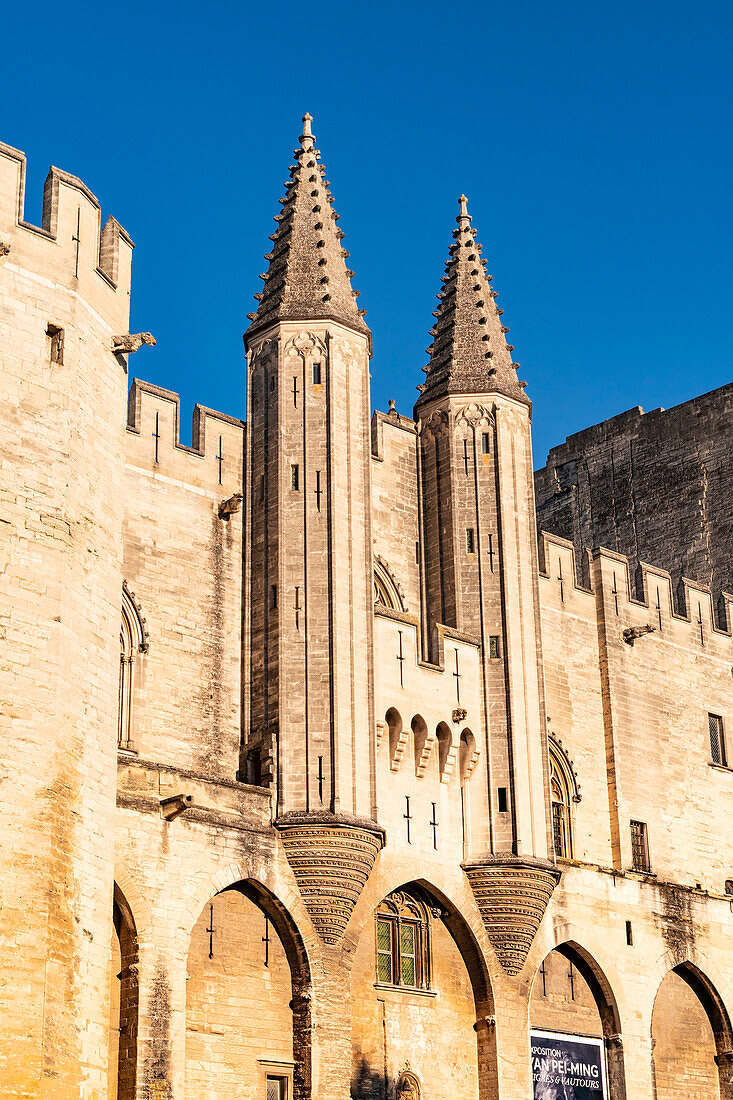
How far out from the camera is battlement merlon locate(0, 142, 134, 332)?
23969 millimetres

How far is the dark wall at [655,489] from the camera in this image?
45.1 metres

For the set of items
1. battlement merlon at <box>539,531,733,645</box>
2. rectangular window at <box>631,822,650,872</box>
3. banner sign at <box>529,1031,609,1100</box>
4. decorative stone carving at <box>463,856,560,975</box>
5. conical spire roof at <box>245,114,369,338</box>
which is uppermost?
→ conical spire roof at <box>245,114,369,338</box>

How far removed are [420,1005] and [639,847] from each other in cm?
757

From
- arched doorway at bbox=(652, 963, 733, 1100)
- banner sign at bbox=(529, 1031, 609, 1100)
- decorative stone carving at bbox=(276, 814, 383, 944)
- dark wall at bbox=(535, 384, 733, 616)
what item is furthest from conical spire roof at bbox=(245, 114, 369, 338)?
dark wall at bbox=(535, 384, 733, 616)

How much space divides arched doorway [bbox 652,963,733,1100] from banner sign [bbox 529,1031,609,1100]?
1676 mm

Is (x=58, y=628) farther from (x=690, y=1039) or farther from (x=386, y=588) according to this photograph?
(x=690, y=1039)

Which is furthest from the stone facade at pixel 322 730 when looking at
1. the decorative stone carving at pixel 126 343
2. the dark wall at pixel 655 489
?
the dark wall at pixel 655 489

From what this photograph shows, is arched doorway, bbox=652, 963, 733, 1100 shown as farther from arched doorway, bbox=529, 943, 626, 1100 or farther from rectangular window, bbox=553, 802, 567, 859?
rectangular window, bbox=553, 802, 567, 859

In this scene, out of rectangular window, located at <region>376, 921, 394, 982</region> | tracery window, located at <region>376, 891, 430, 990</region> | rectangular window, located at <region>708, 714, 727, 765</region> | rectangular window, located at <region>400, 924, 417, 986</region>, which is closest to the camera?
rectangular window, located at <region>376, 921, 394, 982</region>

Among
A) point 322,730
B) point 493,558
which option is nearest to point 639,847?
point 493,558

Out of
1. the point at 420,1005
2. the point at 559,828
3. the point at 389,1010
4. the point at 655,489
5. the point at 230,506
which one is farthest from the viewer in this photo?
the point at 655,489

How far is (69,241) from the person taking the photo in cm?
2469

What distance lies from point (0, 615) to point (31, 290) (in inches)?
192

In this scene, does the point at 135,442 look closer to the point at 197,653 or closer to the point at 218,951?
the point at 197,653
